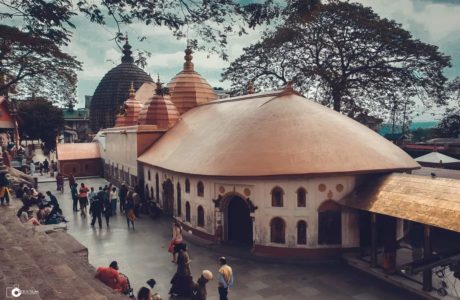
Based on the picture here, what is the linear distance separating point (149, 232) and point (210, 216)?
420 centimetres

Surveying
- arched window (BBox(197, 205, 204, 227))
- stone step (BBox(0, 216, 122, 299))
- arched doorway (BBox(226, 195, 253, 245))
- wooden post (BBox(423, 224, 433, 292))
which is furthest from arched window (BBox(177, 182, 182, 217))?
wooden post (BBox(423, 224, 433, 292))

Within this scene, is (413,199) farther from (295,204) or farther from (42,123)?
(42,123)

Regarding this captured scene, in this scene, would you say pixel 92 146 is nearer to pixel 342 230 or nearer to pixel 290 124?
pixel 290 124

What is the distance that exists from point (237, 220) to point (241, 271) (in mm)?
3264

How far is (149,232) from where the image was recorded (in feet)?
61.3

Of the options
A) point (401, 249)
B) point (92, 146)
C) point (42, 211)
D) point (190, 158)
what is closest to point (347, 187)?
A: point (401, 249)

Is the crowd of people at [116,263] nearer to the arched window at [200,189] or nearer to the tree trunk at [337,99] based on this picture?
the arched window at [200,189]

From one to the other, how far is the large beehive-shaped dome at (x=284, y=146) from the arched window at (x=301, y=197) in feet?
3.09

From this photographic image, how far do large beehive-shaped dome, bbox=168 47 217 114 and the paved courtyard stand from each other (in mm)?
15486

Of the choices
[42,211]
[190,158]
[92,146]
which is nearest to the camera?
[42,211]

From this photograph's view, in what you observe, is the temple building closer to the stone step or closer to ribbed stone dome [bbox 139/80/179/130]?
the stone step

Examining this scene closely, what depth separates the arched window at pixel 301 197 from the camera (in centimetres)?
1451

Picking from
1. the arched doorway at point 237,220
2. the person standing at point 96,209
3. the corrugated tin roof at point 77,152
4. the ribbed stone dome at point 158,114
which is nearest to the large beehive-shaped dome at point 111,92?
the corrugated tin roof at point 77,152

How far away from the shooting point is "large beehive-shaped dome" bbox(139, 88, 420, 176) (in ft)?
47.9
